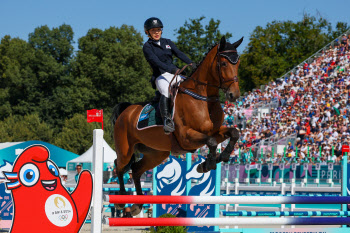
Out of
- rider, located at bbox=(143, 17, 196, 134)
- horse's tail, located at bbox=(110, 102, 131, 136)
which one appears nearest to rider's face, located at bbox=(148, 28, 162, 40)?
rider, located at bbox=(143, 17, 196, 134)

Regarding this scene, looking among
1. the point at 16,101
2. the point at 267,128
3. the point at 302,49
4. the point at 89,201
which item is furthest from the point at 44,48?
the point at 89,201

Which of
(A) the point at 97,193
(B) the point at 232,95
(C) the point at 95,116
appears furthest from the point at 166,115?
(C) the point at 95,116

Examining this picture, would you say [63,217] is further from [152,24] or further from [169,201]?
[152,24]

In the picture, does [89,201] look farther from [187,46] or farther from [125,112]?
[187,46]

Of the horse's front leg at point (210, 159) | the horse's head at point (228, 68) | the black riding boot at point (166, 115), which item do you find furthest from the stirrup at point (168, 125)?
the horse's head at point (228, 68)

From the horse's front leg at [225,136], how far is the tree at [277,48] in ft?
138

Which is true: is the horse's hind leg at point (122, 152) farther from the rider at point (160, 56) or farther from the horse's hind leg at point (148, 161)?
the rider at point (160, 56)

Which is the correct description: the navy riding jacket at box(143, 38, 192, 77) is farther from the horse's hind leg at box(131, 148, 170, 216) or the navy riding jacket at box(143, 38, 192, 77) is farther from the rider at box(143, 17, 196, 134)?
the horse's hind leg at box(131, 148, 170, 216)

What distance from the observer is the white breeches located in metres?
6.10

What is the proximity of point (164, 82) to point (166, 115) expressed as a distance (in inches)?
17.9

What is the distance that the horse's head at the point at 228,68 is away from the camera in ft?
17.9

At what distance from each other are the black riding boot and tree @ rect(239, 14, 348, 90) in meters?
42.1

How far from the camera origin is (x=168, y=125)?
19.0 feet

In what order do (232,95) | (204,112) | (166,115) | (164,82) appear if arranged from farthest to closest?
(164,82)
(166,115)
(204,112)
(232,95)
